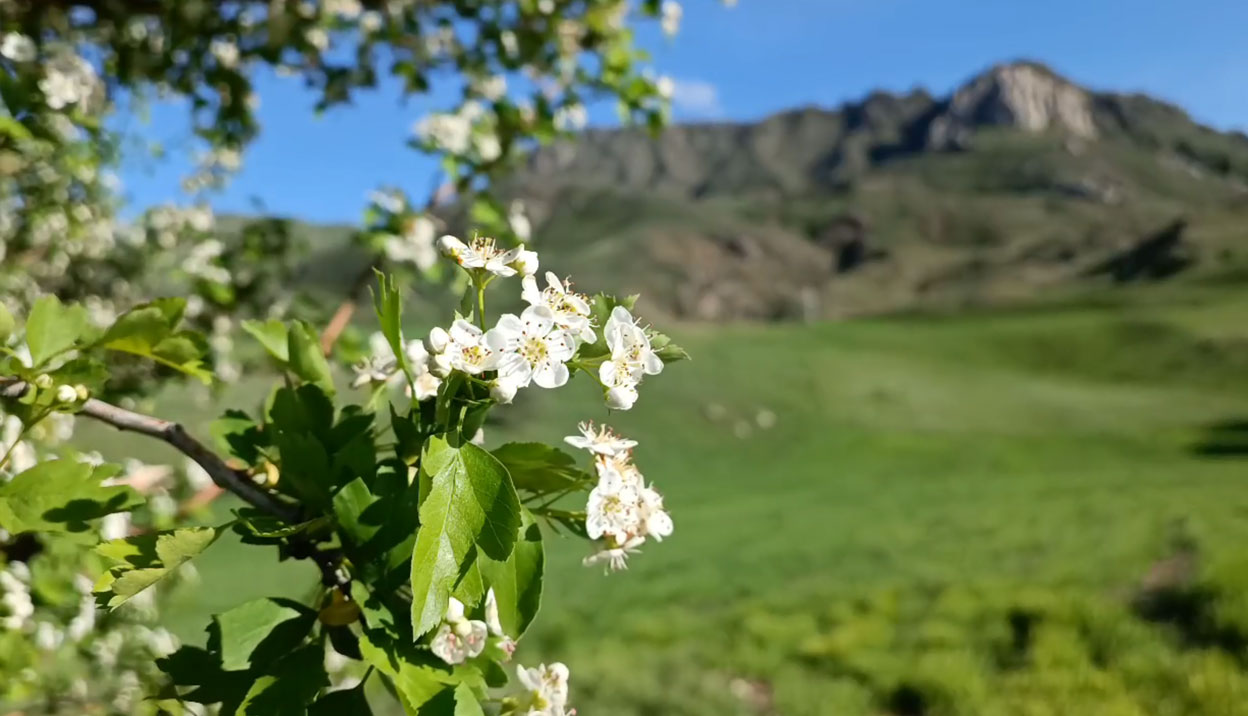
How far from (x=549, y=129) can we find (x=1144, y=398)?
30132 mm

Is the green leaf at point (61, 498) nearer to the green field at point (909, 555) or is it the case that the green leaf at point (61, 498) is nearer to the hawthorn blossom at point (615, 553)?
the hawthorn blossom at point (615, 553)

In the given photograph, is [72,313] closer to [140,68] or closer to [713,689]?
[140,68]

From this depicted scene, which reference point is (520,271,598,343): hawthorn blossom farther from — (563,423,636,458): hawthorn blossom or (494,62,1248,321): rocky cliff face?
(494,62,1248,321): rocky cliff face

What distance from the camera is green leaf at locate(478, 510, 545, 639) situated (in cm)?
97

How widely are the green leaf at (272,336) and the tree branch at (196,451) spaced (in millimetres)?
202

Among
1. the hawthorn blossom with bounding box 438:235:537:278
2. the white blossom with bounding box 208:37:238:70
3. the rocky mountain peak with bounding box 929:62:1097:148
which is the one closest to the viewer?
the hawthorn blossom with bounding box 438:235:537:278

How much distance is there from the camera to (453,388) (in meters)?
0.93

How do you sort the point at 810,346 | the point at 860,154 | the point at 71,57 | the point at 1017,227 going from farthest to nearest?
the point at 860,154 < the point at 1017,227 < the point at 810,346 < the point at 71,57

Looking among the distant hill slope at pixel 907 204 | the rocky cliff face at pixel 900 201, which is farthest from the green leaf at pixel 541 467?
the distant hill slope at pixel 907 204

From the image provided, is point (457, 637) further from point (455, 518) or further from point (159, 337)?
point (159, 337)

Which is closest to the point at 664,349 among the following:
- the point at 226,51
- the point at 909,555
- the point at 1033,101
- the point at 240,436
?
the point at 240,436

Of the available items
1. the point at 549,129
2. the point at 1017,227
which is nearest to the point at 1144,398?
the point at 549,129

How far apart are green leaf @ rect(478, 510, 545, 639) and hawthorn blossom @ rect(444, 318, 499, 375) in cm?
18

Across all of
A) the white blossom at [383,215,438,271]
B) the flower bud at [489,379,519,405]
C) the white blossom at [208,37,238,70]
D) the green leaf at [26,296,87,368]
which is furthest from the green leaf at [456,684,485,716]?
the white blossom at [208,37,238,70]
